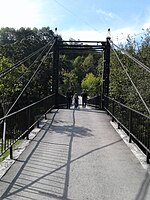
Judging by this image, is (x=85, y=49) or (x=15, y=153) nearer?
(x=15, y=153)

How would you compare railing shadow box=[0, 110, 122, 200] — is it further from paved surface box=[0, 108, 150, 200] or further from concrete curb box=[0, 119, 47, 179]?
concrete curb box=[0, 119, 47, 179]

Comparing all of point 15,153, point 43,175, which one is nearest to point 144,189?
point 43,175

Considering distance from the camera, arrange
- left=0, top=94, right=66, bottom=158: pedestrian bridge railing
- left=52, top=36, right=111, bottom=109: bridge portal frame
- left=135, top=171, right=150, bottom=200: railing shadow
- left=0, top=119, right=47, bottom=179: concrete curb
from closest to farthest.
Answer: left=135, top=171, right=150, bottom=200: railing shadow
left=0, top=119, right=47, bottom=179: concrete curb
left=0, top=94, right=66, bottom=158: pedestrian bridge railing
left=52, top=36, right=111, bottom=109: bridge portal frame

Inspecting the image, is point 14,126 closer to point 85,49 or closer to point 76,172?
point 76,172

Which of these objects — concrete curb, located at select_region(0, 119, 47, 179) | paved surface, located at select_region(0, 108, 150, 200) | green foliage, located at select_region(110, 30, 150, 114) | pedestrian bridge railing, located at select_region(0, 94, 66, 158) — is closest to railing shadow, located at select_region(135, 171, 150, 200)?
paved surface, located at select_region(0, 108, 150, 200)

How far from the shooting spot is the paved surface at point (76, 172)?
5123mm

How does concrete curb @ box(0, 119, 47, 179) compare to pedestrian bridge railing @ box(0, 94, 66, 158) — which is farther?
pedestrian bridge railing @ box(0, 94, 66, 158)

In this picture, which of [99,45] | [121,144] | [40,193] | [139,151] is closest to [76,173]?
[40,193]

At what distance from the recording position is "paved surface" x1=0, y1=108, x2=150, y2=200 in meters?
5.12

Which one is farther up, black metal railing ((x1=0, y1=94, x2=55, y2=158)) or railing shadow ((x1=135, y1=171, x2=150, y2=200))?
black metal railing ((x1=0, y1=94, x2=55, y2=158))

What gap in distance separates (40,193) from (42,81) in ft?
91.7

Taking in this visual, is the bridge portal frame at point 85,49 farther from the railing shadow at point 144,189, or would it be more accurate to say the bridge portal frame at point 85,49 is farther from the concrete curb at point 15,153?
the railing shadow at point 144,189

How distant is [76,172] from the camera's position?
6.21m

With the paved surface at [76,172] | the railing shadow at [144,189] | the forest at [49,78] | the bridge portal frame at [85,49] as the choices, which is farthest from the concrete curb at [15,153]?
the bridge portal frame at [85,49]
